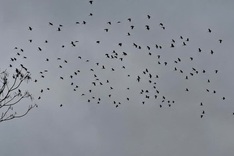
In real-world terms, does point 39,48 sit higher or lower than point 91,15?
lower

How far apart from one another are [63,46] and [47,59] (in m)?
2.28

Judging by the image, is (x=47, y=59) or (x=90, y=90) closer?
(x=47, y=59)

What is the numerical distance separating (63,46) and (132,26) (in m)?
7.44

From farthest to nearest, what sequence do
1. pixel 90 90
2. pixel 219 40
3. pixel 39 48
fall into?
pixel 90 90
pixel 219 40
pixel 39 48

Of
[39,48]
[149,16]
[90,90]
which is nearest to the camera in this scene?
[39,48]

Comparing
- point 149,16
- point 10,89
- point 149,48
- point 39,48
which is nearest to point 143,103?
point 149,48

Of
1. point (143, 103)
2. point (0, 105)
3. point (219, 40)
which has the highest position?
point (219, 40)

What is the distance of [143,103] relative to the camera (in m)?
47.1

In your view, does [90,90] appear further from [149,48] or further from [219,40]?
[219,40]

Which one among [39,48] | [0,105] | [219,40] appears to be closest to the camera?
[0,105]

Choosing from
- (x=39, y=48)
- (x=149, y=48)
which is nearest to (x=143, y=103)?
(x=149, y=48)

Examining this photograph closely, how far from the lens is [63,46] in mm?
43062

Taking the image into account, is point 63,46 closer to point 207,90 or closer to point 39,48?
point 39,48

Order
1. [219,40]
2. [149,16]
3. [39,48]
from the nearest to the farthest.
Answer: [39,48], [149,16], [219,40]
